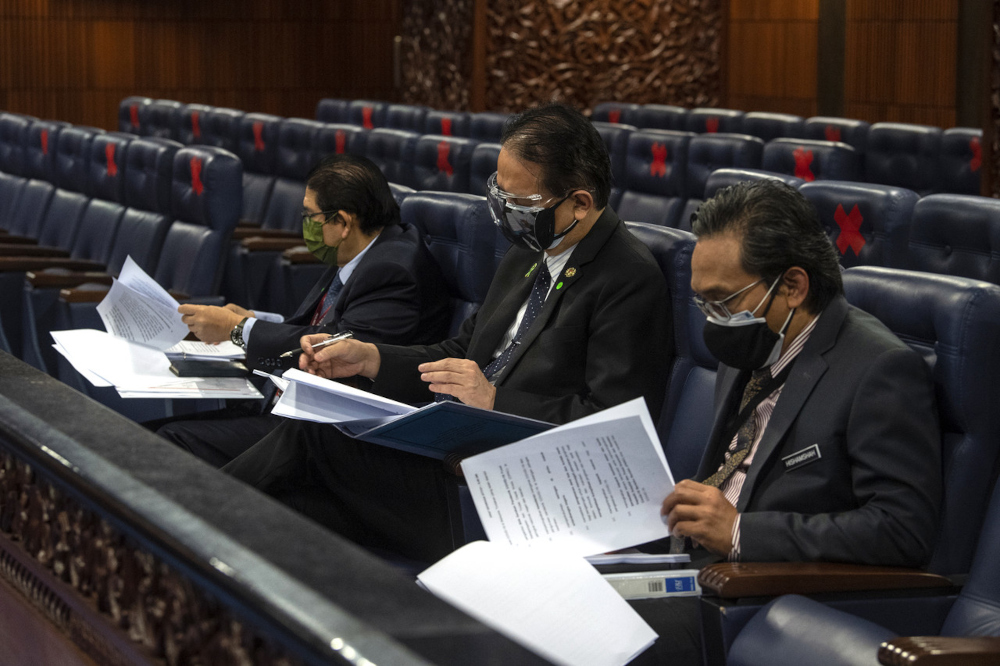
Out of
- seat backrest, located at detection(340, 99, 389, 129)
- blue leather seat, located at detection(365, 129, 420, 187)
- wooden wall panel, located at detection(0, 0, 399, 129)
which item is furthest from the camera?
wooden wall panel, located at detection(0, 0, 399, 129)

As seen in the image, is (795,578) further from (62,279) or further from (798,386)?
(62,279)

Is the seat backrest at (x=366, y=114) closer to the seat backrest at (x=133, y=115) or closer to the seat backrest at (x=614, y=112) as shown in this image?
the seat backrest at (x=133, y=115)

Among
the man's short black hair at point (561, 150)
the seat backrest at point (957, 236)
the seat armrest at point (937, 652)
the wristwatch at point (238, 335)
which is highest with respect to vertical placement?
the man's short black hair at point (561, 150)

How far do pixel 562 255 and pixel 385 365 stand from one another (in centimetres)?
47

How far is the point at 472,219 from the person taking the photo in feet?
9.78

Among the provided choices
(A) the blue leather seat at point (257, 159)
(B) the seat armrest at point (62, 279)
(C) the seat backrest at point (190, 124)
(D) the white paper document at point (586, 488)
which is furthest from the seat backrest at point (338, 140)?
(D) the white paper document at point (586, 488)

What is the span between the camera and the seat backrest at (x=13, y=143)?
6723 millimetres

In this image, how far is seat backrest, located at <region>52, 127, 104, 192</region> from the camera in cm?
570

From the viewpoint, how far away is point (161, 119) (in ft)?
32.0

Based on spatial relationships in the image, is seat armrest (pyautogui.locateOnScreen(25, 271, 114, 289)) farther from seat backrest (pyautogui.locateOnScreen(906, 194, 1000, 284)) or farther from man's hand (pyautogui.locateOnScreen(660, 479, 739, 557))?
man's hand (pyautogui.locateOnScreen(660, 479, 739, 557))

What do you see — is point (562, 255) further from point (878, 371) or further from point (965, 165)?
point (965, 165)

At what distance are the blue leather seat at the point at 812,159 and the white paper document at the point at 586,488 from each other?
3.82 meters

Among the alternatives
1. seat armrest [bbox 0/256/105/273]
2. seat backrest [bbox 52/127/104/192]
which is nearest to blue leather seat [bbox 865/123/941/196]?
seat backrest [bbox 52/127/104/192]

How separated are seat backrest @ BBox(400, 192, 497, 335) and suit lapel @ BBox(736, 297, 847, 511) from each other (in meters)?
1.29
